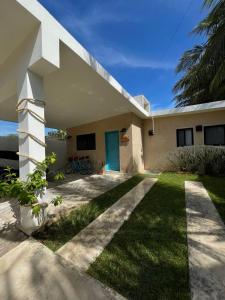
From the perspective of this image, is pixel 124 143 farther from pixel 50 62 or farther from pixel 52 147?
pixel 50 62

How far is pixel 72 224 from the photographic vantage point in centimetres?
297

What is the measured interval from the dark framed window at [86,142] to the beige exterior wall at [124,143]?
0.78ft

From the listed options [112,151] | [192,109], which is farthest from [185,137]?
[112,151]

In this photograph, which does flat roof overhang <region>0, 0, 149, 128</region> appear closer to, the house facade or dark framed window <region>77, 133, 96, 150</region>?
the house facade

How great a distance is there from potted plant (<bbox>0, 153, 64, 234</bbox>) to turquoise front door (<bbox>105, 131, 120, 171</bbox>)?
621 centimetres

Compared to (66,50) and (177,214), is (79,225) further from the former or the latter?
(66,50)

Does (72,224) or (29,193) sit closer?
(29,193)

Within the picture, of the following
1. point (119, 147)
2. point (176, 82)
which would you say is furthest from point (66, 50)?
point (176, 82)

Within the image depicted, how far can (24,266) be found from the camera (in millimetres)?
1929

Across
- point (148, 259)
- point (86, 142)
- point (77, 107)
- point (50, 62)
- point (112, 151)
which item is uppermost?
point (77, 107)

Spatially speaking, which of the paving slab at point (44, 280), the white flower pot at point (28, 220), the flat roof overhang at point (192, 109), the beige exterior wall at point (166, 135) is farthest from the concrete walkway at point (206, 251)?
the flat roof overhang at point (192, 109)

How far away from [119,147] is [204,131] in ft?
14.6

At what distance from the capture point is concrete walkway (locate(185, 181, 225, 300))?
1.58m

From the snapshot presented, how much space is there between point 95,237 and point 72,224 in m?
0.62
